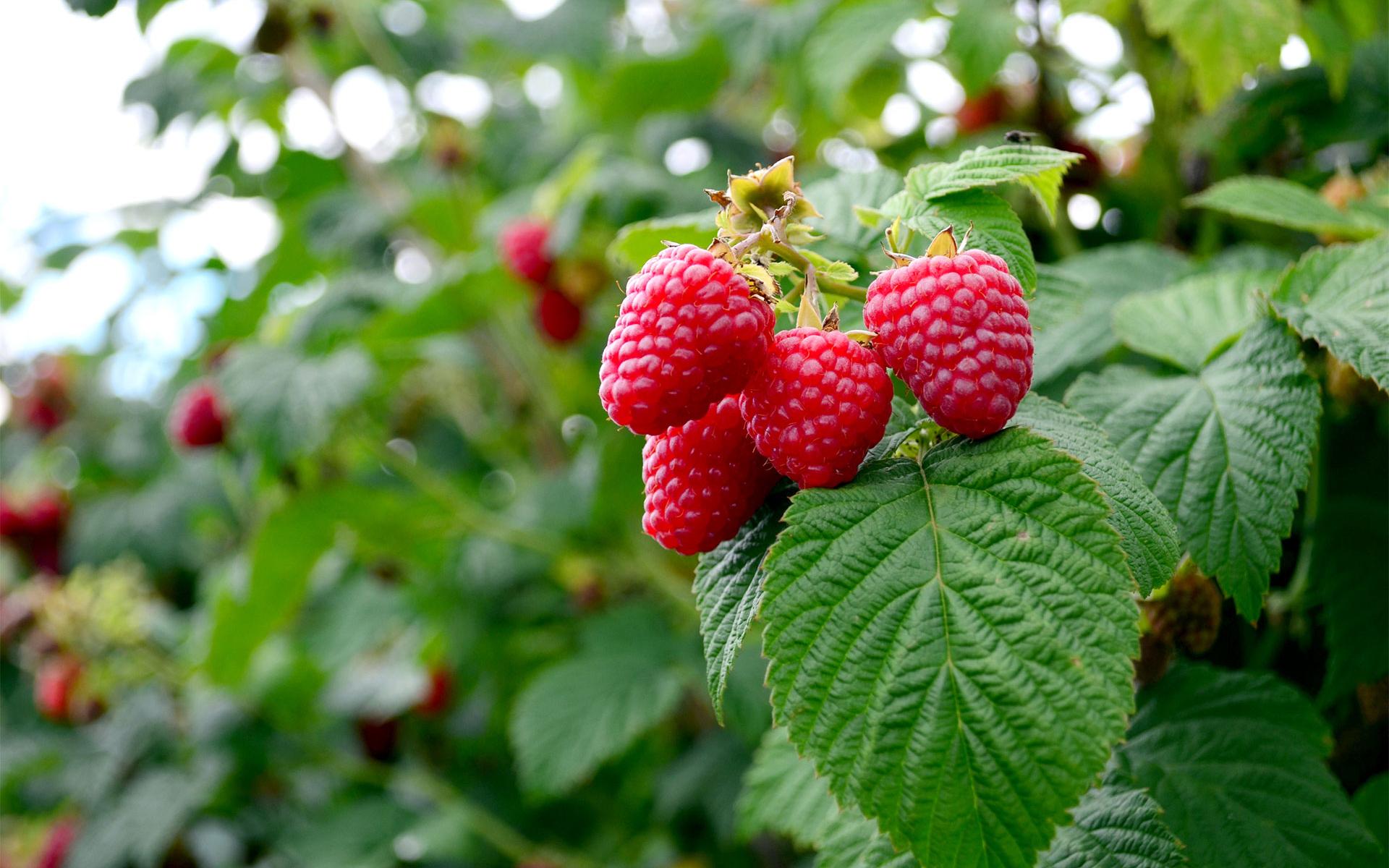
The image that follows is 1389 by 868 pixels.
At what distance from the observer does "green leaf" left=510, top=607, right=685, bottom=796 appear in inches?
55.9

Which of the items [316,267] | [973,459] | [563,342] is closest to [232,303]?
[316,267]

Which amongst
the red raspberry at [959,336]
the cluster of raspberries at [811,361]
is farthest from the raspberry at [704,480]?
the red raspberry at [959,336]

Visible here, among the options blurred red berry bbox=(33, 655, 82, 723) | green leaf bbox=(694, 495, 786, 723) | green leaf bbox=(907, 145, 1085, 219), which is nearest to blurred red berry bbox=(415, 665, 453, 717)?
blurred red berry bbox=(33, 655, 82, 723)

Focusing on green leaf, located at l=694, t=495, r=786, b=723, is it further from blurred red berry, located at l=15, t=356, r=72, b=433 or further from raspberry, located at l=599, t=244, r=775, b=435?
blurred red berry, located at l=15, t=356, r=72, b=433

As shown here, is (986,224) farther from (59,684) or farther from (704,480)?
(59,684)

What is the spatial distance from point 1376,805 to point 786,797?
481 mm

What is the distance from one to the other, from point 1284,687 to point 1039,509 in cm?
38

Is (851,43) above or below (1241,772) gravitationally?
above

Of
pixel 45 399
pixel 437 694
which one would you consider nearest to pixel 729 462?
pixel 437 694

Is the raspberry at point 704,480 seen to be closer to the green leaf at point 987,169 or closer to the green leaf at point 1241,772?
the green leaf at point 987,169

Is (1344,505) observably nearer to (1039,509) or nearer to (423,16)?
(1039,509)

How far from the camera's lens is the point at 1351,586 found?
811 mm

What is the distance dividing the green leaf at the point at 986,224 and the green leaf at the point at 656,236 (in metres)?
0.19

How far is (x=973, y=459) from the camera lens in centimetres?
57
